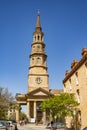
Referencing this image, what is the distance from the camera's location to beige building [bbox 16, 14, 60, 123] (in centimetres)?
→ 7706

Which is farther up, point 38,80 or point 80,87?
point 38,80

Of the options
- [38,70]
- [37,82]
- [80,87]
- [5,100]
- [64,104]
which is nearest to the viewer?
[80,87]

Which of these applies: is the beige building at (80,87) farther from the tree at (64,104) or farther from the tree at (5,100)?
the tree at (5,100)

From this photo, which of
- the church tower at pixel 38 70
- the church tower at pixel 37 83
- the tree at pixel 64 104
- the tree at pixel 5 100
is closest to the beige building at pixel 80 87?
the tree at pixel 64 104

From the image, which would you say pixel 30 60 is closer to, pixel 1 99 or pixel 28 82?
pixel 28 82

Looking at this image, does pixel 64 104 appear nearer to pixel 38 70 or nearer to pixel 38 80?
pixel 38 80

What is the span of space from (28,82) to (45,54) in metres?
10.2

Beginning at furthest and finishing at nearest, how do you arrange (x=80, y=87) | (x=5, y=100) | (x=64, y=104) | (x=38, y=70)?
(x=38, y=70) → (x=5, y=100) → (x=64, y=104) → (x=80, y=87)

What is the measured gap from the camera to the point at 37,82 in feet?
263

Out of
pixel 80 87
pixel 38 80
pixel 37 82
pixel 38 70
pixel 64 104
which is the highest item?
pixel 38 70

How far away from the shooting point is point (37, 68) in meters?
80.4

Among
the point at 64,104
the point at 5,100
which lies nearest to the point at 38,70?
the point at 5,100

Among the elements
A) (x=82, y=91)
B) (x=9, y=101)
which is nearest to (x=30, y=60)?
(x=9, y=101)

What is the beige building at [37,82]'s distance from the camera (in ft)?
253
